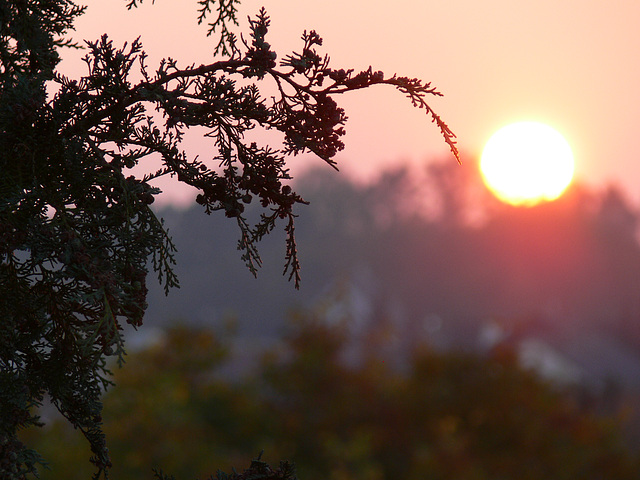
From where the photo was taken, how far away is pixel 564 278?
131 meters

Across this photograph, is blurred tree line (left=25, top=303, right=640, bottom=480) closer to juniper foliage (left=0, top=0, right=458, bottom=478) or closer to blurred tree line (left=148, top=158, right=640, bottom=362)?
juniper foliage (left=0, top=0, right=458, bottom=478)

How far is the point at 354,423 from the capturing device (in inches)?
1495

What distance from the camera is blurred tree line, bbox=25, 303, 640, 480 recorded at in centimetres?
3203

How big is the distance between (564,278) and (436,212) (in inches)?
1013

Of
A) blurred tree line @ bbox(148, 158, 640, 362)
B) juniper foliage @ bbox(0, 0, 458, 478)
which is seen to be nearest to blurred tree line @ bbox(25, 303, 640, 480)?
juniper foliage @ bbox(0, 0, 458, 478)

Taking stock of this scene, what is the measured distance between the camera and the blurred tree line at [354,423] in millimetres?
32031

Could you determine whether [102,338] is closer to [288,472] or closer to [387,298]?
[288,472]

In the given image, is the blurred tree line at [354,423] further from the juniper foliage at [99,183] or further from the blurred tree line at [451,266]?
the blurred tree line at [451,266]

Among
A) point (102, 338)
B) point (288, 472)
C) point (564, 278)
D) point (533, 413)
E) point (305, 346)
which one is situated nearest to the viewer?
point (102, 338)

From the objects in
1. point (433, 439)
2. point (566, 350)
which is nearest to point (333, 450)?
point (433, 439)

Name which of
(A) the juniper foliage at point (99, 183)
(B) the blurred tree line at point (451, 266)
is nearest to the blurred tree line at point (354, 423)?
(A) the juniper foliage at point (99, 183)

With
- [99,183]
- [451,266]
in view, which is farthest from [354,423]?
[451,266]

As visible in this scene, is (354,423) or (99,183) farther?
(354,423)

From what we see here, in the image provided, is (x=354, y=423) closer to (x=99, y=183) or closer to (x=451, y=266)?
(x=99, y=183)
